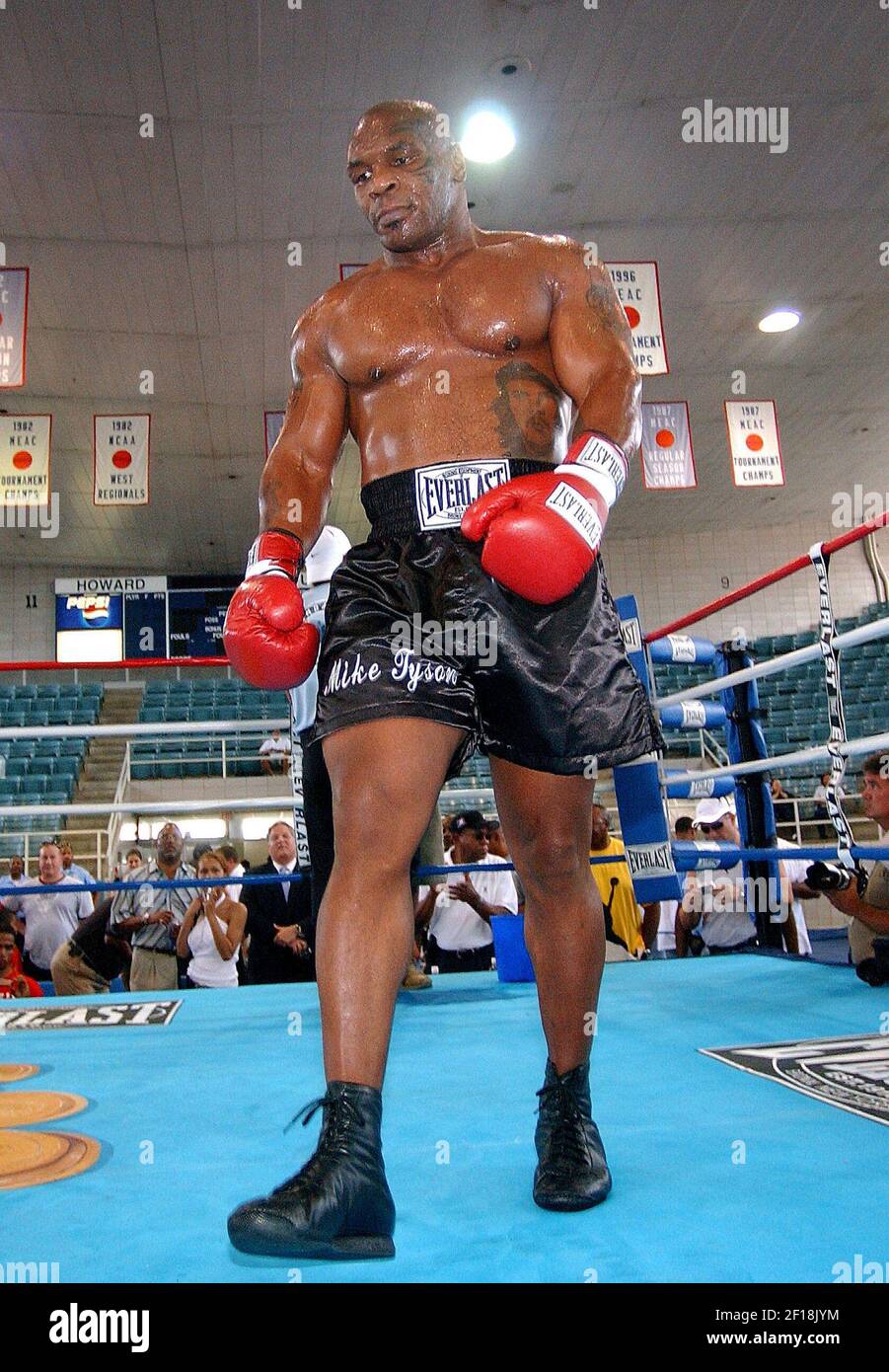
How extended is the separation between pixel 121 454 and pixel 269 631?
250 inches

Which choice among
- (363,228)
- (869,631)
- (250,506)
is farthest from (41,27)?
(250,506)

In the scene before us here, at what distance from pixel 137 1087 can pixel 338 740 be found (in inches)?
36.8

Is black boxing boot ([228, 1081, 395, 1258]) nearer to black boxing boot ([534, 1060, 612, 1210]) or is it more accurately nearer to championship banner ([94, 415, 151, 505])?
black boxing boot ([534, 1060, 612, 1210])

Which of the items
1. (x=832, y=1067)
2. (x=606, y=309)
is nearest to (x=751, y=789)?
(x=832, y=1067)

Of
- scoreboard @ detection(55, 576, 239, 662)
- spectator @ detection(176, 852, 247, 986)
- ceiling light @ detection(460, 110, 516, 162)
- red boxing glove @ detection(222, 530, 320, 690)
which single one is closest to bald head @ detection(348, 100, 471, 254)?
red boxing glove @ detection(222, 530, 320, 690)

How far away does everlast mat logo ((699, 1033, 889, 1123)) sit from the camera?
4.48 feet

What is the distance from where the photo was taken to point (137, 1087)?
1.71m

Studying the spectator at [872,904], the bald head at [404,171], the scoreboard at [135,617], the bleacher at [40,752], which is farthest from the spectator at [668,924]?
the scoreboard at [135,617]

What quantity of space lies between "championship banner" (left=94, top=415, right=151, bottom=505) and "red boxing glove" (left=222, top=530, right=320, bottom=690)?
6011 mm

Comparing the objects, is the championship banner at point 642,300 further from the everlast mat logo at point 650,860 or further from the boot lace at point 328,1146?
the boot lace at point 328,1146

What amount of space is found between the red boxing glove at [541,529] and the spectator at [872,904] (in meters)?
1.37

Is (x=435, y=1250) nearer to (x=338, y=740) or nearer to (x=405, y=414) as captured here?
(x=338, y=740)

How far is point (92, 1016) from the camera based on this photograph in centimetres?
248

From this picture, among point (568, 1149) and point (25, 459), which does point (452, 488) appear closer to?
point (568, 1149)
